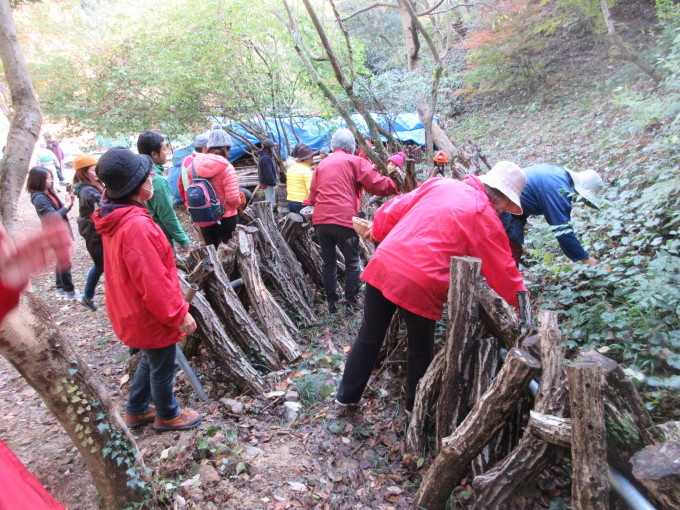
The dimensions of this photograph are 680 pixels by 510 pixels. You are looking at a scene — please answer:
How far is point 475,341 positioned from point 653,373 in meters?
1.10

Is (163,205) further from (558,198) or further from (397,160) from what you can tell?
(558,198)

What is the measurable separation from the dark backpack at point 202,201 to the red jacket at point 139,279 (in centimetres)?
209

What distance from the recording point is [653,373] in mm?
2537

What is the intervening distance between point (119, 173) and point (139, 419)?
173cm

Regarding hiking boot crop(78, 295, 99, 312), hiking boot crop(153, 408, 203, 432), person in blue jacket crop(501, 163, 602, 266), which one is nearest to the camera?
hiking boot crop(153, 408, 203, 432)

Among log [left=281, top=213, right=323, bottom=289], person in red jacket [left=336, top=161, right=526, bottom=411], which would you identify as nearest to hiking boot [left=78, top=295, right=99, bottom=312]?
log [left=281, top=213, right=323, bottom=289]

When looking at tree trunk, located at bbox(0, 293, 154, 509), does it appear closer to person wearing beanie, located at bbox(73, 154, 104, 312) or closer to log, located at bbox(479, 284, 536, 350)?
log, located at bbox(479, 284, 536, 350)

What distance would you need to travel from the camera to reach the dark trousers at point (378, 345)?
2.78 m

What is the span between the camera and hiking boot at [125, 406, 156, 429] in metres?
3.06

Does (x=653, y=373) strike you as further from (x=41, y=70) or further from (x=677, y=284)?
(x=41, y=70)

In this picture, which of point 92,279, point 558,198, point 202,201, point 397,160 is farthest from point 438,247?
point 92,279

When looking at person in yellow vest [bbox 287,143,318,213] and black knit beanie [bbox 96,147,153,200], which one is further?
person in yellow vest [bbox 287,143,318,213]

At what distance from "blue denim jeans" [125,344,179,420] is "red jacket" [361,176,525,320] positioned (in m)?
1.44

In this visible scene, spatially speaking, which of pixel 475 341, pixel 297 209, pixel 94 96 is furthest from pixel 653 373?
pixel 94 96
